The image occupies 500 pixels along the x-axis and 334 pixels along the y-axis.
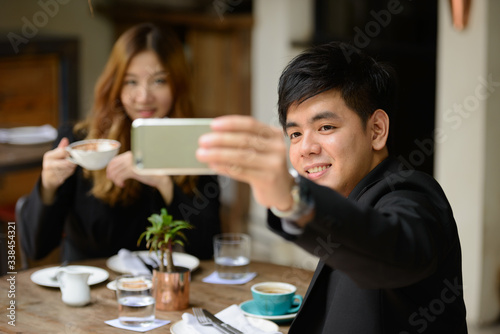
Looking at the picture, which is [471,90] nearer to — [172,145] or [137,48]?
[137,48]

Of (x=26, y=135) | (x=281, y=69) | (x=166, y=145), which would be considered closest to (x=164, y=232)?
(x=166, y=145)

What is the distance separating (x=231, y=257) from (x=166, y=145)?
129cm

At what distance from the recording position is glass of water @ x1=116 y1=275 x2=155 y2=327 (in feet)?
5.95

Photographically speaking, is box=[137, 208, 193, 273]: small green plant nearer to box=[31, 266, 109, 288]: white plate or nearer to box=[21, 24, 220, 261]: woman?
box=[31, 266, 109, 288]: white plate

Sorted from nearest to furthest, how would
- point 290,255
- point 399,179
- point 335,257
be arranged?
1. point 335,257
2. point 399,179
3. point 290,255

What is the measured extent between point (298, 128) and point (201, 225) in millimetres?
1049

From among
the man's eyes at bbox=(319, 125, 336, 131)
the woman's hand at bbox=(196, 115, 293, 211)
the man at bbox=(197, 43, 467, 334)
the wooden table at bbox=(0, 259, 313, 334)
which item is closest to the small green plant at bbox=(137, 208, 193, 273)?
the wooden table at bbox=(0, 259, 313, 334)

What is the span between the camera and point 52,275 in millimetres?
2184

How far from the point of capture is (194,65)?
16.3 ft

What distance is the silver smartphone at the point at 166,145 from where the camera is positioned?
101 cm

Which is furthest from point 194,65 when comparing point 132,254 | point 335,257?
point 335,257

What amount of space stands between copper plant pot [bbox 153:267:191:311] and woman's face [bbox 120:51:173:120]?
89 centimetres

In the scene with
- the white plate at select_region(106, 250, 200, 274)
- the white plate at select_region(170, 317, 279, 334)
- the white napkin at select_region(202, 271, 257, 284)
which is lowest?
the white plate at select_region(170, 317, 279, 334)

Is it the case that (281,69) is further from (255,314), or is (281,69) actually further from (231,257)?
(255,314)
